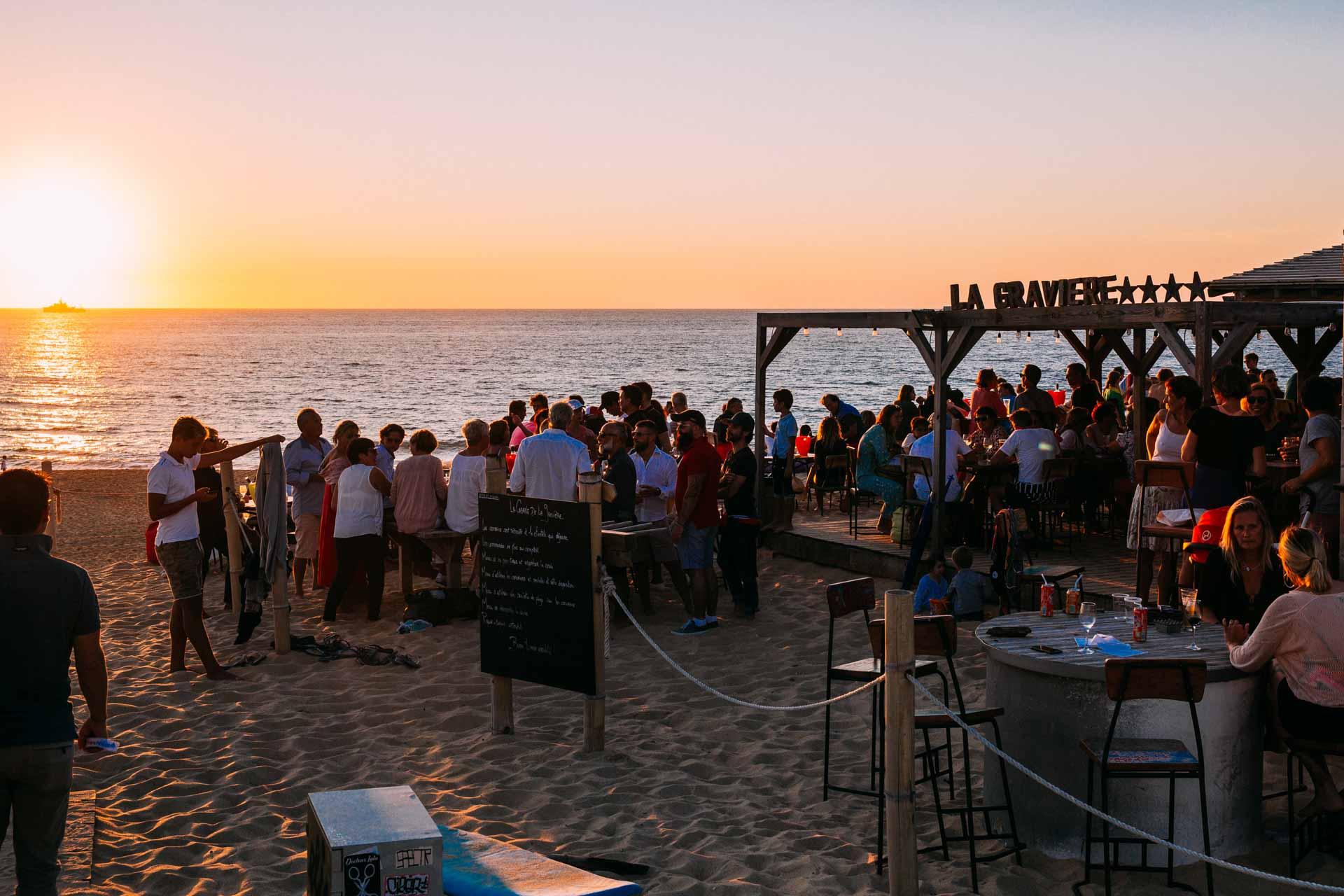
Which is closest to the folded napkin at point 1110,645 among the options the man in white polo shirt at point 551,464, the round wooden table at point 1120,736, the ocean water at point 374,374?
the round wooden table at point 1120,736

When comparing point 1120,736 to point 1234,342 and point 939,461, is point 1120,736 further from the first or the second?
point 939,461

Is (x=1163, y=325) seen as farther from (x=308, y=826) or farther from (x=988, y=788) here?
(x=308, y=826)

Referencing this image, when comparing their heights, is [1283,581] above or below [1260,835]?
above

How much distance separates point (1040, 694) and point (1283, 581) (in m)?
1.48

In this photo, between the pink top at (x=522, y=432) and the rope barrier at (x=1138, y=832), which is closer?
the rope barrier at (x=1138, y=832)

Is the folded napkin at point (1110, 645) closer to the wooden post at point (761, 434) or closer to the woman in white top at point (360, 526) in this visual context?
the woman in white top at point (360, 526)

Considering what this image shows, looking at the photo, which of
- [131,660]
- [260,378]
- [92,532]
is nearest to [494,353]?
[260,378]

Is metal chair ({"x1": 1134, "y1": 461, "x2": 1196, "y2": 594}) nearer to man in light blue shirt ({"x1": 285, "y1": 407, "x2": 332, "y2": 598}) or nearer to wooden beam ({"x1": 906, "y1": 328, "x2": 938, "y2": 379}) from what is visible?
wooden beam ({"x1": 906, "y1": 328, "x2": 938, "y2": 379})

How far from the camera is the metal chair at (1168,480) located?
793 centimetres

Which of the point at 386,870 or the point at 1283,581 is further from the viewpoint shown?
the point at 1283,581

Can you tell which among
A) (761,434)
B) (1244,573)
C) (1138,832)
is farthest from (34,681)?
(761,434)

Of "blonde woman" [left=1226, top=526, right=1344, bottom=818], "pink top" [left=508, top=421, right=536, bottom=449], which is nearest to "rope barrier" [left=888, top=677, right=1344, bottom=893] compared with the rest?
"blonde woman" [left=1226, top=526, right=1344, bottom=818]

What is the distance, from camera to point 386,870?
347 centimetres

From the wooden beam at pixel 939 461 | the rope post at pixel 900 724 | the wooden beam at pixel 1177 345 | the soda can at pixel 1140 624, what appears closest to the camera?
the rope post at pixel 900 724
